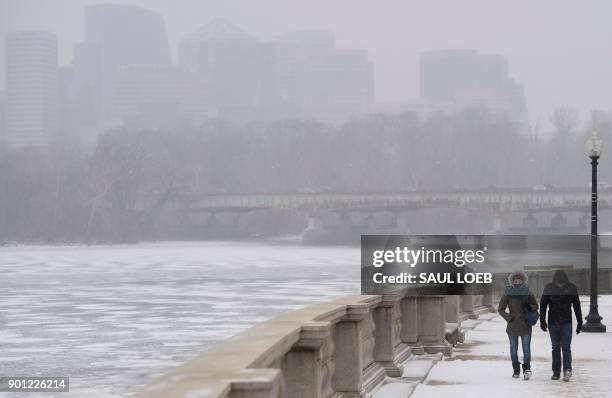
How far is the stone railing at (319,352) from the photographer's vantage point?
730 cm

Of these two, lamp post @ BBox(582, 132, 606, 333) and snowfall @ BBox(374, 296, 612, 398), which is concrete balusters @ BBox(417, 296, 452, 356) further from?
lamp post @ BBox(582, 132, 606, 333)

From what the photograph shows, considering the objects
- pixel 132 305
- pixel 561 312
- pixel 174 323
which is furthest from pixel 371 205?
pixel 561 312

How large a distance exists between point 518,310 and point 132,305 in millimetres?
37009

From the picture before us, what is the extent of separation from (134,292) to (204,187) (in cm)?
12733

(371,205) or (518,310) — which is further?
(371,205)

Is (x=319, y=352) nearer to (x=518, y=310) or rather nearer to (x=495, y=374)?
(x=518, y=310)

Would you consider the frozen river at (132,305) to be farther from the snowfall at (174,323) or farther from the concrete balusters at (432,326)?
the concrete balusters at (432,326)

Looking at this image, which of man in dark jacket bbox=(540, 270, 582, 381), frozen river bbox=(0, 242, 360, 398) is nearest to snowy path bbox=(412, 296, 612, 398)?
man in dark jacket bbox=(540, 270, 582, 381)

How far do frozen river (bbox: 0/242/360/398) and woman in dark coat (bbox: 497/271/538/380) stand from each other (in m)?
9.60

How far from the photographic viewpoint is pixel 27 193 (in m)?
135

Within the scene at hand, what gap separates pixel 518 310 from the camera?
54.0 feet

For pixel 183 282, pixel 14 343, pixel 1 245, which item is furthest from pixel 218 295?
pixel 1 245

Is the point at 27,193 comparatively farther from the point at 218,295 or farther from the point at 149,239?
the point at 218,295

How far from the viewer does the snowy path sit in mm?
15177
